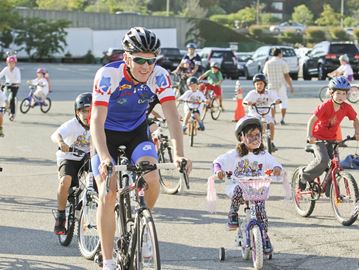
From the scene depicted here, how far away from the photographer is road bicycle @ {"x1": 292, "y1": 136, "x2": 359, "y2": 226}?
10.1 metres

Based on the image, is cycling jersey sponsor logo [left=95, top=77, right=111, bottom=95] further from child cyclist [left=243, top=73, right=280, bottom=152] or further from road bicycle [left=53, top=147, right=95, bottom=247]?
child cyclist [left=243, top=73, right=280, bottom=152]

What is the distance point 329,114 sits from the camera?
34.6 ft

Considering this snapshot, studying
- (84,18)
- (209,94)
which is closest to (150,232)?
→ (209,94)

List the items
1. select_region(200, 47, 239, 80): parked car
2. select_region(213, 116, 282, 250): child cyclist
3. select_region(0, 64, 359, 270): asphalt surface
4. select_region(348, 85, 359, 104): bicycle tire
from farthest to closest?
1. select_region(200, 47, 239, 80): parked car
2. select_region(348, 85, 359, 104): bicycle tire
3. select_region(0, 64, 359, 270): asphalt surface
4. select_region(213, 116, 282, 250): child cyclist

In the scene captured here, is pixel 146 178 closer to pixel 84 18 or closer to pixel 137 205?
pixel 137 205

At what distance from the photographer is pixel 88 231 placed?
8.42 m

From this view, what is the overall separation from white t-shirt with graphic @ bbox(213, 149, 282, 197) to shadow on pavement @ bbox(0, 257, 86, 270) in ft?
5.19

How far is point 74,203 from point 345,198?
124 inches

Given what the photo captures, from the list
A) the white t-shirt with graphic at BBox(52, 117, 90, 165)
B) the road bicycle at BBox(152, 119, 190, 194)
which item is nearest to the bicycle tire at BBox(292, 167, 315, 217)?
the road bicycle at BBox(152, 119, 190, 194)

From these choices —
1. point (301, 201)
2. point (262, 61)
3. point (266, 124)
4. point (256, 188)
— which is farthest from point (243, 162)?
point (262, 61)

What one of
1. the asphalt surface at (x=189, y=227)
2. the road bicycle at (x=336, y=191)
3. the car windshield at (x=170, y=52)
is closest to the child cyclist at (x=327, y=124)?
the road bicycle at (x=336, y=191)

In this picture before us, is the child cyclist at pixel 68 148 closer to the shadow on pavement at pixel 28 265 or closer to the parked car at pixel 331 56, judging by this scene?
the shadow on pavement at pixel 28 265

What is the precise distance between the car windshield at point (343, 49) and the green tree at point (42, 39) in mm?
35329

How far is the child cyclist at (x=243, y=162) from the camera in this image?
838cm
